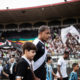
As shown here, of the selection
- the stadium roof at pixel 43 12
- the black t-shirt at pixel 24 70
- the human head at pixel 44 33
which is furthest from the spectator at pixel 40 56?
the stadium roof at pixel 43 12

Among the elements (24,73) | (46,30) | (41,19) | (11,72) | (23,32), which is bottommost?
(11,72)

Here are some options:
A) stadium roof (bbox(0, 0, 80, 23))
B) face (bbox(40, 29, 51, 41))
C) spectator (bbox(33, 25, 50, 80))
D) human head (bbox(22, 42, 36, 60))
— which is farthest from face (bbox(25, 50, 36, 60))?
stadium roof (bbox(0, 0, 80, 23))

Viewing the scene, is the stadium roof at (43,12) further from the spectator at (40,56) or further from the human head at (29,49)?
the human head at (29,49)

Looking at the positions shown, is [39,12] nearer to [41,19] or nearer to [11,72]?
[41,19]

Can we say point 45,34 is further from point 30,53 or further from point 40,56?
point 30,53

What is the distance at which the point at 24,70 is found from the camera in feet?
9.23

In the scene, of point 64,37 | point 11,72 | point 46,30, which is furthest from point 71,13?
point 46,30

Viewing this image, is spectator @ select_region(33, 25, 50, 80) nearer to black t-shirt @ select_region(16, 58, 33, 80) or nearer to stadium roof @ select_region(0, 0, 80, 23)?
black t-shirt @ select_region(16, 58, 33, 80)

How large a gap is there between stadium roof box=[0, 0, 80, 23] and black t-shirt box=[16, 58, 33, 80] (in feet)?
62.4

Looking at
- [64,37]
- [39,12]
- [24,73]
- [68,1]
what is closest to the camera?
[24,73]

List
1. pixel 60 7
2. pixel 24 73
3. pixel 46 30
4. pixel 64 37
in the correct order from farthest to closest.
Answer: pixel 60 7, pixel 64 37, pixel 46 30, pixel 24 73

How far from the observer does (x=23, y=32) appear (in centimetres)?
2766

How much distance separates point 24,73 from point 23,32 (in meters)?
25.0

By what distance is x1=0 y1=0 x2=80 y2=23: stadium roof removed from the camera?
22283 mm
